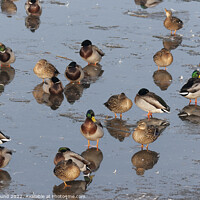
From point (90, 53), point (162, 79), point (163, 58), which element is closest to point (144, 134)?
point (162, 79)

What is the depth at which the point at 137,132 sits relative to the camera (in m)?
11.2

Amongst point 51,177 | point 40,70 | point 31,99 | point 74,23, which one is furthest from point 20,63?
point 51,177

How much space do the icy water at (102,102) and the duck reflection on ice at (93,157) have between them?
4cm

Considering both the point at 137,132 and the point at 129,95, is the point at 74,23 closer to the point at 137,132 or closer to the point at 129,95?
the point at 129,95

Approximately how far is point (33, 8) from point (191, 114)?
10.2 metres

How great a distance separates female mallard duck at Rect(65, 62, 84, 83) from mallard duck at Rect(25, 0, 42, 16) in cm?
703

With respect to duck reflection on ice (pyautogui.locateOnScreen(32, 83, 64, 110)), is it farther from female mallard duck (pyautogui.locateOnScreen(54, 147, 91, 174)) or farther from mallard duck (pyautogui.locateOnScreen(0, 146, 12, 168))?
female mallard duck (pyautogui.locateOnScreen(54, 147, 91, 174))

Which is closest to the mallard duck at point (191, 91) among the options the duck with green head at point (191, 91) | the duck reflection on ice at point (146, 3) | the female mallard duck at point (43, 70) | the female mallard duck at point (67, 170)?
the duck with green head at point (191, 91)

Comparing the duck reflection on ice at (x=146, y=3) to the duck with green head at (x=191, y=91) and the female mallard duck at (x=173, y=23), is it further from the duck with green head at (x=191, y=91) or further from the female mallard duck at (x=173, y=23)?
the duck with green head at (x=191, y=91)

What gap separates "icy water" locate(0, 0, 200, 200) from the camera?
9727 millimetres

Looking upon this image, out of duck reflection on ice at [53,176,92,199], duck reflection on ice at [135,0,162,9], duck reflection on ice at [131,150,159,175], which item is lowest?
duck reflection on ice at [53,176,92,199]

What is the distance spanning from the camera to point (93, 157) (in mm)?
10859

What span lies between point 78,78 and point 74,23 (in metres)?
6.12

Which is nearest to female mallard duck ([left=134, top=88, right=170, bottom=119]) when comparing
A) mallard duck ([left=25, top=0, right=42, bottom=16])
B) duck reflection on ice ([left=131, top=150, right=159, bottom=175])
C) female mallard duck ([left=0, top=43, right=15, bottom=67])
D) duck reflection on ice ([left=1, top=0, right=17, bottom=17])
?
duck reflection on ice ([left=131, top=150, right=159, bottom=175])
